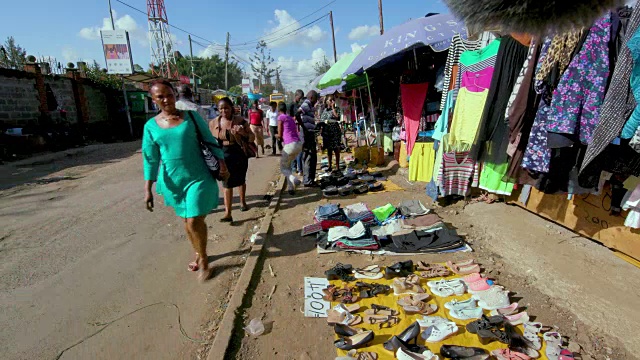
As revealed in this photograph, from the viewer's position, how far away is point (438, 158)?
4.95 m

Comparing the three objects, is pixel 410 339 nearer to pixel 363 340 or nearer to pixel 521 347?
pixel 363 340

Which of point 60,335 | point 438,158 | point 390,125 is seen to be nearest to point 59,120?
point 390,125

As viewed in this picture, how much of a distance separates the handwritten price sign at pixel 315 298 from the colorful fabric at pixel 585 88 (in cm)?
244

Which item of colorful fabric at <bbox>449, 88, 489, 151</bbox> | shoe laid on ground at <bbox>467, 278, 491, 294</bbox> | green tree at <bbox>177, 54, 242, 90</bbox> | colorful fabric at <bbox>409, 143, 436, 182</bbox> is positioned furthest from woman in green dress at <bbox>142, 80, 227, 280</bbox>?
green tree at <bbox>177, 54, 242, 90</bbox>

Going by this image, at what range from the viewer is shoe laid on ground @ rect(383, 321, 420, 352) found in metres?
2.26

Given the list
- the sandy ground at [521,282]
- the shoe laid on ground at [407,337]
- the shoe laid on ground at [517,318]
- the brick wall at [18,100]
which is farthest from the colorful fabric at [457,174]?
the brick wall at [18,100]

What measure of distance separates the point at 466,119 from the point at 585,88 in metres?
1.64

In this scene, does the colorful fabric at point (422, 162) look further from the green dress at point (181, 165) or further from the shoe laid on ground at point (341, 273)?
the green dress at point (181, 165)

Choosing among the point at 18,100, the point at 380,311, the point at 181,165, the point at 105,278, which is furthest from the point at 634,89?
the point at 18,100

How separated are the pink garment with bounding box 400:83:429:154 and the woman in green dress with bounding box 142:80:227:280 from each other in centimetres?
435

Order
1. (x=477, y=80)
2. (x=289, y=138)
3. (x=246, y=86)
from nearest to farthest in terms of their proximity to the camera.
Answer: (x=477, y=80) → (x=289, y=138) → (x=246, y=86)

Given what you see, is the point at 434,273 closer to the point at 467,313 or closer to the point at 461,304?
the point at 461,304

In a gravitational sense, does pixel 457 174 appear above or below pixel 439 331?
above

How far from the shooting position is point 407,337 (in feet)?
7.59
